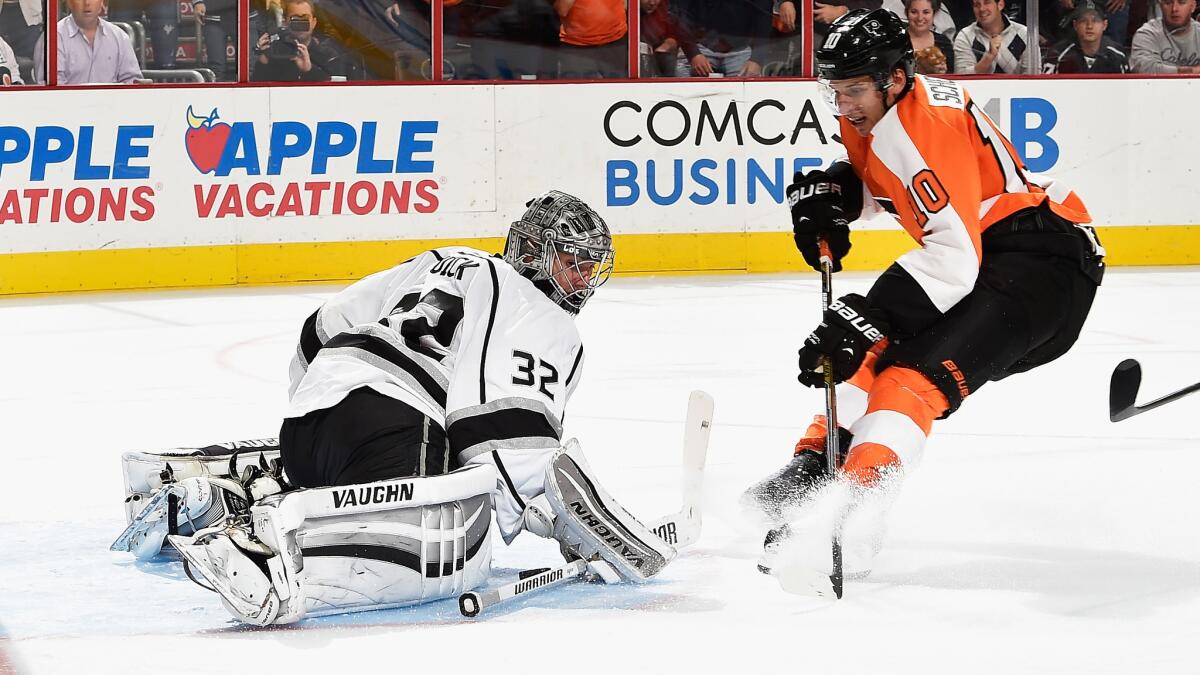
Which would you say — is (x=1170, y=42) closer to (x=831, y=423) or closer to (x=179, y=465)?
(x=831, y=423)

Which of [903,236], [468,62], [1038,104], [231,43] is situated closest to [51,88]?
[231,43]

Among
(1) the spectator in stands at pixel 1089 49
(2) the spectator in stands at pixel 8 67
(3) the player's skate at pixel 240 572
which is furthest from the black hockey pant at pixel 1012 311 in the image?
(1) the spectator in stands at pixel 1089 49

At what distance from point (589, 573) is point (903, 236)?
19.4 feet

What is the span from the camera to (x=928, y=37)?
8.48 m

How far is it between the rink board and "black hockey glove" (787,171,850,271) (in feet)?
15.9

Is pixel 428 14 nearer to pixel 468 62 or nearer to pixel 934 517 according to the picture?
pixel 468 62

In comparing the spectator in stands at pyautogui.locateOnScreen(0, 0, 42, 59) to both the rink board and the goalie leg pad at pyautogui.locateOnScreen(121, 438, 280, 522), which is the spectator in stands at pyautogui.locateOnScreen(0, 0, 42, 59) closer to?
the rink board

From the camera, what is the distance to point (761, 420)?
14.9 ft

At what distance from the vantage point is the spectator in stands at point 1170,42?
860cm

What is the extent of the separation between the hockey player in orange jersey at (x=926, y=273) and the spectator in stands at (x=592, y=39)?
522 cm

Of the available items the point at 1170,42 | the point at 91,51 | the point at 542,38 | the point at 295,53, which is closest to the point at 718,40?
the point at 542,38

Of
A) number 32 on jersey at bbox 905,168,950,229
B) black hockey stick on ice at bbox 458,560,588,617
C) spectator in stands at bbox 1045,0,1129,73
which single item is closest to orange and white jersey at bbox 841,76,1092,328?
number 32 on jersey at bbox 905,168,950,229

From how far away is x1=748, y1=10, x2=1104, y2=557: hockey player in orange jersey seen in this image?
2.82m

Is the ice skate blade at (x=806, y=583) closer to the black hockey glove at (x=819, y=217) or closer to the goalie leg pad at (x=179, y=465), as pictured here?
the black hockey glove at (x=819, y=217)
